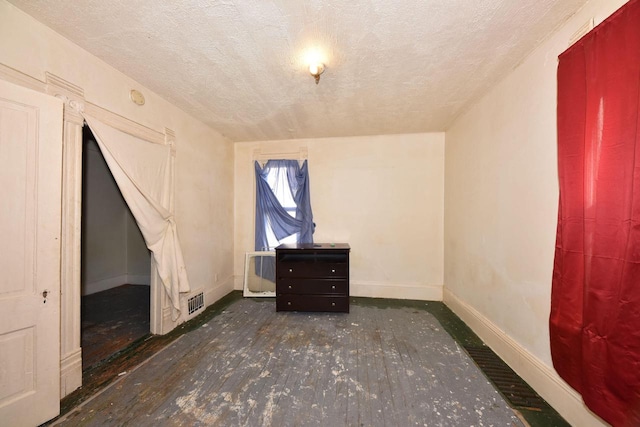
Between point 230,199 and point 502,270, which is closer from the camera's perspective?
point 502,270

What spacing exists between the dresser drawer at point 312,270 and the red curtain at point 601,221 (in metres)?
2.01

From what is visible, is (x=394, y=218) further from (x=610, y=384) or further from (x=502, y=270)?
(x=610, y=384)

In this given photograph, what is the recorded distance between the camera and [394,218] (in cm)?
360

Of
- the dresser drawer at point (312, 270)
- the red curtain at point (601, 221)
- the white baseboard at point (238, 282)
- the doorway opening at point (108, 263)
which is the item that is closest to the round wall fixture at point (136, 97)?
the doorway opening at point (108, 263)

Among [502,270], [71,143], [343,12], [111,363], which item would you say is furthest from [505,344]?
[71,143]

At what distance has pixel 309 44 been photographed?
5.37 ft

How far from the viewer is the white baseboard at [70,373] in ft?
5.39

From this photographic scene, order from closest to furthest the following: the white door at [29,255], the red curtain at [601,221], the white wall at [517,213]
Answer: the red curtain at [601,221] → the white door at [29,255] → the white wall at [517,213]

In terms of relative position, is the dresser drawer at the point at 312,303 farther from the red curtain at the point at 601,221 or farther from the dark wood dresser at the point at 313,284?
the red curtain at the point at 601,221

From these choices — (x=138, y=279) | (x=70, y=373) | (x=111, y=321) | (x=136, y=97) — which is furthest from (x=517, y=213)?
(x=138, y=279)

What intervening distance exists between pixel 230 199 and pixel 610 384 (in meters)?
4.24

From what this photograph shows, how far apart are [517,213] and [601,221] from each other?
75 cm

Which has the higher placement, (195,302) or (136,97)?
(136,97)

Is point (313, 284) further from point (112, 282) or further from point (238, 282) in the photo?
point (112, 282)
